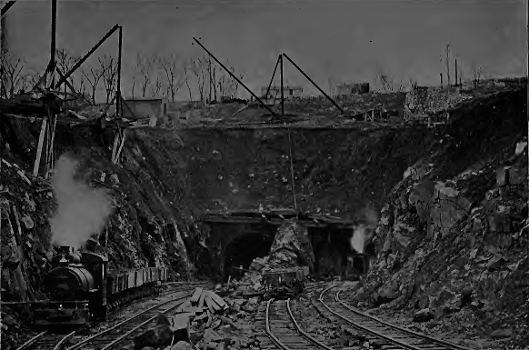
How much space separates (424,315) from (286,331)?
4.76 feet

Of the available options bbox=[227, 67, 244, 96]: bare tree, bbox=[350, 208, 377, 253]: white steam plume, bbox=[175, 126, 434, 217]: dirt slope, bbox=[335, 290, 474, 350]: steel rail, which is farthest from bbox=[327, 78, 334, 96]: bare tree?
bbox=[335, 290, 474, 350]: steel rail

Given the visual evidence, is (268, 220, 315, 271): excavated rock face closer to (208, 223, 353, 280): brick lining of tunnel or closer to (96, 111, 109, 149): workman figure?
(208, 223, 353, 280): brick lining of tunnel

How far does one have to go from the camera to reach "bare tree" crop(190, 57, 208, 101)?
739 cm

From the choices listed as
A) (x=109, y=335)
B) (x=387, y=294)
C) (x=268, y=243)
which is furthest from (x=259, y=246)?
(x=109, y=335)

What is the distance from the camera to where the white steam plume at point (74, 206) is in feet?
24.3

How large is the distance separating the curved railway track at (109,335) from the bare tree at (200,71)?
2.03 metres

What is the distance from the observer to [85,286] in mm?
7883

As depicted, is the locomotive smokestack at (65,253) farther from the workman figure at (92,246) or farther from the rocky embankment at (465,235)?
the rocky embankment at (465,235)

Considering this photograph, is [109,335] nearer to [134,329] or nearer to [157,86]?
[134,329]

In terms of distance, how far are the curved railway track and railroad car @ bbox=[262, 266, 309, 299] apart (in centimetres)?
214

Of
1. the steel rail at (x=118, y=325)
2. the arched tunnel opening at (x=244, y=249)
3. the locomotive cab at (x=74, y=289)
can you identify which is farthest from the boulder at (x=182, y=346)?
the arched tunnel opening at (x=244, y=249)

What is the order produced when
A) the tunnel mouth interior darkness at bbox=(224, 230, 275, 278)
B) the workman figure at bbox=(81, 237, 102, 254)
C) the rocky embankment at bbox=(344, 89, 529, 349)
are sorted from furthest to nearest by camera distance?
the workman figure at bbox=(81, 237, 102, 254) → the tunnel mouth interior darkness at bbox=(224, 230, 275, 278) → the rocky embankment at bbox=(344, 89, 529, 349)

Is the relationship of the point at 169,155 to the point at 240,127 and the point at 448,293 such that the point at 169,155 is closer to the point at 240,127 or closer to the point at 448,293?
the point at 240,127

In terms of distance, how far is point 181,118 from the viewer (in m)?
7.59
